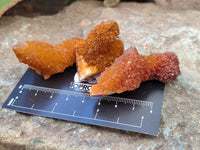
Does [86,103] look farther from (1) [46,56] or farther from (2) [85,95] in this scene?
(1) [46,56]

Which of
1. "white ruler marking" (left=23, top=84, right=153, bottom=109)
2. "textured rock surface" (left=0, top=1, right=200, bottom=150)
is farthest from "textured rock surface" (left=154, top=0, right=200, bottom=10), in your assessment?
"white ruler marking" (left=23, top=84, right=153, bottom=109)

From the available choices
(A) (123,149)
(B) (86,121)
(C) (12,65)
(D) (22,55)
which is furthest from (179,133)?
(C) (12,65)

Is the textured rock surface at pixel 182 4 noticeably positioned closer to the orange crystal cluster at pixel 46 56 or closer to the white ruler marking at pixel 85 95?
the orange crystal cluster at pixel 46 56

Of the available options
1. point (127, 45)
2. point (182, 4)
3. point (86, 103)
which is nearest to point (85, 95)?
point (86, 103)

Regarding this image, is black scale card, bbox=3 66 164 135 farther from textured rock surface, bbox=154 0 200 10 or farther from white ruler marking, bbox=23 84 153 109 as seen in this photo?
textured rock surface, bbox=154 0 200 10

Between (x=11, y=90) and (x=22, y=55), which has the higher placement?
(x=22, y=55)

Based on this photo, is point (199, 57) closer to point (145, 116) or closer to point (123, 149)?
point (145, 116)
